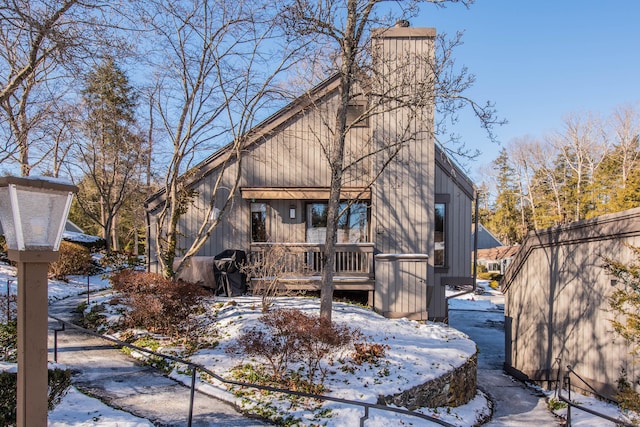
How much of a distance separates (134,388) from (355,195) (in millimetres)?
8910

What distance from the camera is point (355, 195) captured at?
1399cm

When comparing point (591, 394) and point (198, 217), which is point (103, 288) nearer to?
point (198, 217)

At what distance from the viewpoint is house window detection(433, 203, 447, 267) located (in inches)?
559

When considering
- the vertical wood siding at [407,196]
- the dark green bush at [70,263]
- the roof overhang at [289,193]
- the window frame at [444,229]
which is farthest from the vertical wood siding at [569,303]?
the dark green bush at [70,263]

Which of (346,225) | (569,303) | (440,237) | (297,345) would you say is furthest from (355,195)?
(297,345)

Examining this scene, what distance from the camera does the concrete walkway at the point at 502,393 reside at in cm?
849

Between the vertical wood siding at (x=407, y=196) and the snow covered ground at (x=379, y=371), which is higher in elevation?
the vertical wood siding at (x=407, y=196)

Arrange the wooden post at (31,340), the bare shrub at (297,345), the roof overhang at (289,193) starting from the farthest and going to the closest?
the roof overhang at (289,193)
the bare shrub at (297,345)
the wooden post at (31,340)

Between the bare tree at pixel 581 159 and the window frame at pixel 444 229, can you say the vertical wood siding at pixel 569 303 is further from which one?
the bare tree at pixel 581 159

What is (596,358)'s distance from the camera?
8.91m

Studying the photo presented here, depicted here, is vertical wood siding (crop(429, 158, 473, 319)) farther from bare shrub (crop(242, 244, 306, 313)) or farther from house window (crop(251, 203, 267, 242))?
house window (crop(251, 203, 267, 242))

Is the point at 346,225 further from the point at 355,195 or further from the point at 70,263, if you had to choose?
the point at 70,263

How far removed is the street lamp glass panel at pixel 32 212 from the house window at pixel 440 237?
12.3 meters

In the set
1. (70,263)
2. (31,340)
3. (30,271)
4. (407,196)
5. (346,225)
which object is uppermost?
(407,196)
